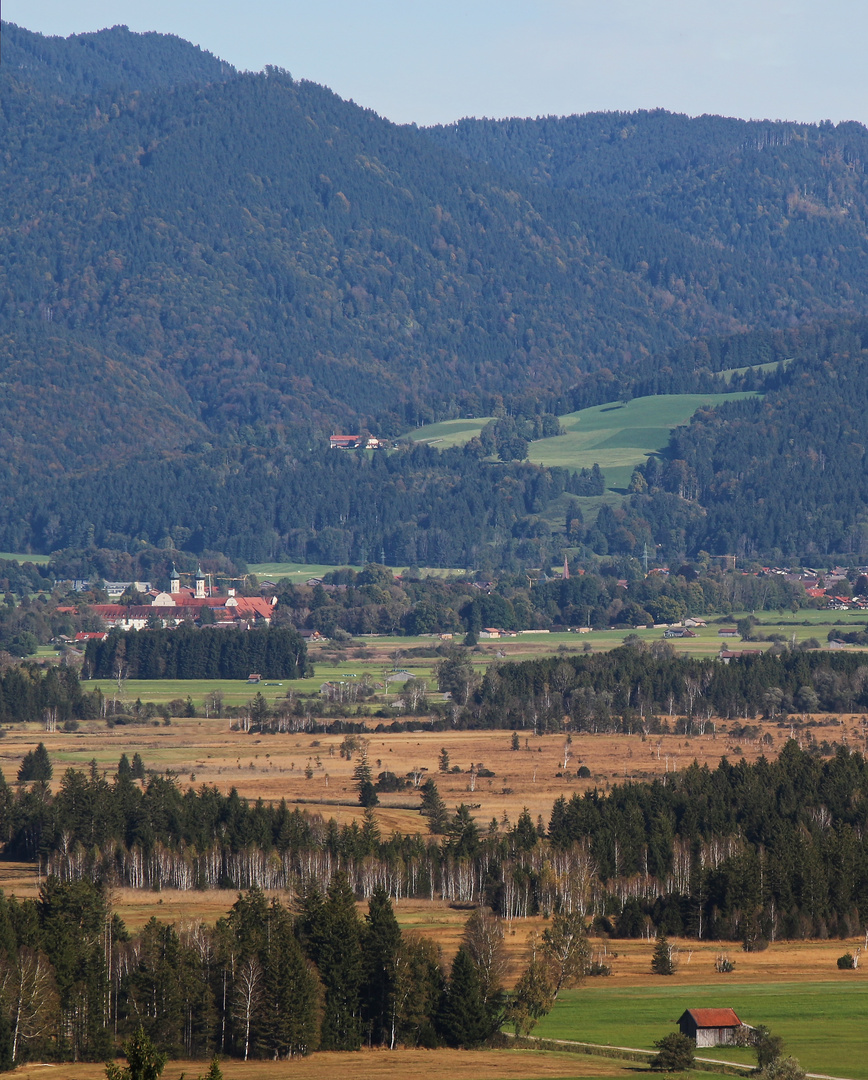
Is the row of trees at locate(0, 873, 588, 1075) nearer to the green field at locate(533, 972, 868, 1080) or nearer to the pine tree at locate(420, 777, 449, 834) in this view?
the green field at locate(533, 972, 868, 1080)

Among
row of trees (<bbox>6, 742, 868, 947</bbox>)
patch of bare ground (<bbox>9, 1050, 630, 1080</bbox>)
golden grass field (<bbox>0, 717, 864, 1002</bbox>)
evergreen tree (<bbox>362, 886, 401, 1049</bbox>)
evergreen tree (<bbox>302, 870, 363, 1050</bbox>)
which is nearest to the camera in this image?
patch of bare ground (<bbox>9, 1050, 630, 1080</bbox>)

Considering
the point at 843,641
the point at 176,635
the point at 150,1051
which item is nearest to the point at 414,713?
the point at 176,635

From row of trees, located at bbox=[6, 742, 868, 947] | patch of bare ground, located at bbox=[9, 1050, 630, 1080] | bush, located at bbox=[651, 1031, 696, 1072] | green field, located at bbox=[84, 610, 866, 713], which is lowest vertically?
patch of bare ground, located at bbox=[9, 1050, 630, 1080]

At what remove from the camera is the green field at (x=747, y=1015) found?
5831cm

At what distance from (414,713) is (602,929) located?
68.7 m

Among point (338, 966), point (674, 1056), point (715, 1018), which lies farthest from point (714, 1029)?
point (338, 966)

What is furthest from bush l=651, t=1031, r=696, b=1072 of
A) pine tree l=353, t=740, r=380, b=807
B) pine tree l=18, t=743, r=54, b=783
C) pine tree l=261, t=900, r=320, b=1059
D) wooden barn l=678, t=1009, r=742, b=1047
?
pine tree l=18, t=743, r=54, b=783

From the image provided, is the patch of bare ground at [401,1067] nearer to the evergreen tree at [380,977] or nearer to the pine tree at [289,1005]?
the pine tree at [289,1005]

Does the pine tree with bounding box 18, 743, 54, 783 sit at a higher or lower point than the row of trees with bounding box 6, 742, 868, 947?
higher

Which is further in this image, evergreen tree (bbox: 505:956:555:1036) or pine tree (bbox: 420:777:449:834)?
pine tree (bbox: 420:777:449:834)

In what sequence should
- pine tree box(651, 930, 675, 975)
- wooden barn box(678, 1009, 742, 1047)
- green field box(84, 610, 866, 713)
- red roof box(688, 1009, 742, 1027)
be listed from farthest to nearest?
green field box(84, 610, 866, 713) < pine tree box(651, 930, 675, 975) < red roof box(688, 1009, 742, 1027) < wooden barn box(678, 1009, 742, 1047)

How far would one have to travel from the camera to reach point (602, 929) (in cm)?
7688

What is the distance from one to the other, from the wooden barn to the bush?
2.31m

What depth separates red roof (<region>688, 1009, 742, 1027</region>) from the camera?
59.4m
